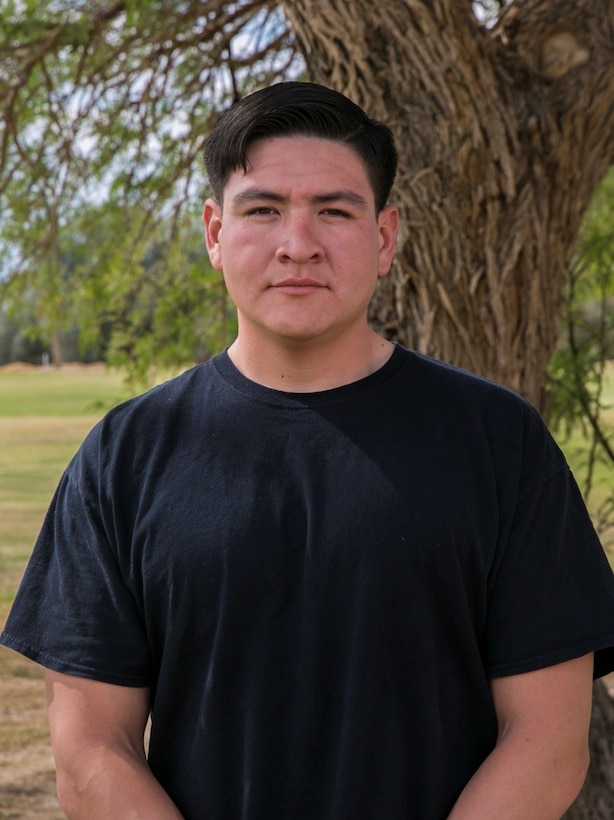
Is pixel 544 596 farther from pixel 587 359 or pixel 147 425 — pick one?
pixel 587 359

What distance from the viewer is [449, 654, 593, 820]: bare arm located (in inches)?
69.9

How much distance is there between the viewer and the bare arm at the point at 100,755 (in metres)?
1.83

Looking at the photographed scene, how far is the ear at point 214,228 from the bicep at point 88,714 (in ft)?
2.39

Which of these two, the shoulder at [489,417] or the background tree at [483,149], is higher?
the background tree at [483,149]

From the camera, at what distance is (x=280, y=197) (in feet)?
6.17

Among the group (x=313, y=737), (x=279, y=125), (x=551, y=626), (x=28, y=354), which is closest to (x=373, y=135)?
(x=279, y=125)

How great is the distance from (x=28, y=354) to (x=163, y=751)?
46589 millimetres

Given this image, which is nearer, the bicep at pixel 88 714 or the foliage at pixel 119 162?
the bicep at pixel 88 714

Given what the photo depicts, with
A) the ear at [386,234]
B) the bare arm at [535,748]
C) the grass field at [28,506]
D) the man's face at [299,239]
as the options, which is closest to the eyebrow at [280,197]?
the man's face at [299,239]

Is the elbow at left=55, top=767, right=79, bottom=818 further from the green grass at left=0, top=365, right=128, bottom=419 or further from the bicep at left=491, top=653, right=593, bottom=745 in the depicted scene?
the green grass at left=0, top=365, right=128, bottom=419

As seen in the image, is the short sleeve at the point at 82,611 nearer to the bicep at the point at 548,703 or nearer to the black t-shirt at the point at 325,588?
the black t-shirt at the point at 325,588

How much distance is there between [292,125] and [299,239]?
0.66 ft

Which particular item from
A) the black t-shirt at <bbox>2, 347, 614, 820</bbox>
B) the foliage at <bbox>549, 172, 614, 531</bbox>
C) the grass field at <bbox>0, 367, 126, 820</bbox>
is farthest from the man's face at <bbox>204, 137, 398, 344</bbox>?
the grass field at <bbox>0, 367, 126, 820</bbox>

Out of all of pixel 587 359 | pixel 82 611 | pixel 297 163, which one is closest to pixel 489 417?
pixel 297 163
